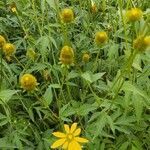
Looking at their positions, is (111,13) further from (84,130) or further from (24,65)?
(84,130)

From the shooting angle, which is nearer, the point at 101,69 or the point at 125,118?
the point at 125,118

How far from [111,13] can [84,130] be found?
3.69 ft

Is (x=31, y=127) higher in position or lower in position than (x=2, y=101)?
lower

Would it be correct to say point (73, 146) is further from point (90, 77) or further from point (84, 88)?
point (84, 88)

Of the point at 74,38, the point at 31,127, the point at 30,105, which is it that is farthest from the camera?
the point at 74,38

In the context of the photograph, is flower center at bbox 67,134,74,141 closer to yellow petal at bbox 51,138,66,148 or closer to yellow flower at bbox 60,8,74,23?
yellow petal at bbox 51,138,66,148

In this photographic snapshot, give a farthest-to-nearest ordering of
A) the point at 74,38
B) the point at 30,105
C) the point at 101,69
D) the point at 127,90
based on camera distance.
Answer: the point at 74,38
the point at 101,69
the point at 30,105
the point at 127,90

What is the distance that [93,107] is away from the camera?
6.72 feet

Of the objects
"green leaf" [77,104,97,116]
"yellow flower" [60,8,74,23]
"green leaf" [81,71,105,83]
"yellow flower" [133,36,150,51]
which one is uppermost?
"yellow flower" [60,8,74,23]

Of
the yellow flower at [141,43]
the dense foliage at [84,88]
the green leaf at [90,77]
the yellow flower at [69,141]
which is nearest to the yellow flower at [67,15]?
the dense foliage at [84,88]

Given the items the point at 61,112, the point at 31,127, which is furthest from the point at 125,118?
the point at 31,127

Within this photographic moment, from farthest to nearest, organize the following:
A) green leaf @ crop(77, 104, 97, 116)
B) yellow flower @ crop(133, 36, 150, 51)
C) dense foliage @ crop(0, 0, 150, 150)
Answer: green leaf @ crop(77, 104, 97, 116), dense foliage @ crop(0, 0, 150, 150), yellow flower @ crop(133, 36, 150, 51)

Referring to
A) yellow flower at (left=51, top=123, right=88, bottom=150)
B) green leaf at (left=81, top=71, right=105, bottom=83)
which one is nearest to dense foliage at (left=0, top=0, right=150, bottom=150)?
green leaf at (left=81, top=71, right=105, bottom=83)

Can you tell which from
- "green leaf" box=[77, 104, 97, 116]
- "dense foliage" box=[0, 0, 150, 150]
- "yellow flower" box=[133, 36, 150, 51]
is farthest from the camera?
"green leaf" box=[77, 104, 97, 116]
